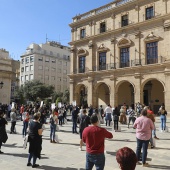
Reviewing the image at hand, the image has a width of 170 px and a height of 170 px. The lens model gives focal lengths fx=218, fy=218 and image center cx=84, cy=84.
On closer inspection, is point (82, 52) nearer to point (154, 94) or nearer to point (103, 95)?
point (103, 95)

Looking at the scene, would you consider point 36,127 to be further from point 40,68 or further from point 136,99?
point 40,68

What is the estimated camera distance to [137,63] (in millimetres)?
25875

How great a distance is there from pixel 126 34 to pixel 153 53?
441 centimetres

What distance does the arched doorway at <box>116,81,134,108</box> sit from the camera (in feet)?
97.9

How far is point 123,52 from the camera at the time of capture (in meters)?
27.8

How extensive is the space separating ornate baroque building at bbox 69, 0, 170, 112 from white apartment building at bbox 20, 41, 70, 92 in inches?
1129

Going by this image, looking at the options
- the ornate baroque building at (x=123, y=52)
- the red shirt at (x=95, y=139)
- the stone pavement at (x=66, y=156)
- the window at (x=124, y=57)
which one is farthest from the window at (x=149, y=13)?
the red shirt at (x=95, y=139)

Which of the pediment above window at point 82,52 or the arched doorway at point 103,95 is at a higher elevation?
the pediment above window at point 82,52

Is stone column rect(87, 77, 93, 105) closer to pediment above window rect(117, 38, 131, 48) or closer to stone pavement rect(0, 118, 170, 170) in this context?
pediment above window rect(117, 38, 131, 48)

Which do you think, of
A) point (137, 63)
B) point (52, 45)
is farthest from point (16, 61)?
A: point (137, 63)

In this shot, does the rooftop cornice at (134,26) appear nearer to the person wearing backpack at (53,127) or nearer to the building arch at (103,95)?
the building arch at (103,95)

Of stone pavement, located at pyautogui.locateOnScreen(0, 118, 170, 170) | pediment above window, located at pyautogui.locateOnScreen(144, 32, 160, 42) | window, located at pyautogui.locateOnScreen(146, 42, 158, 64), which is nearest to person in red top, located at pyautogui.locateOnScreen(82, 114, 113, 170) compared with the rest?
stone pavement, located at pyautogui.locateOnScreen(0, 118, 170, 170)

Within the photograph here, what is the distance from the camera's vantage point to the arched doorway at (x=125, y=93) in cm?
2983

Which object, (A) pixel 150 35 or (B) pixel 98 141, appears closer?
(B) pixel 98 141
